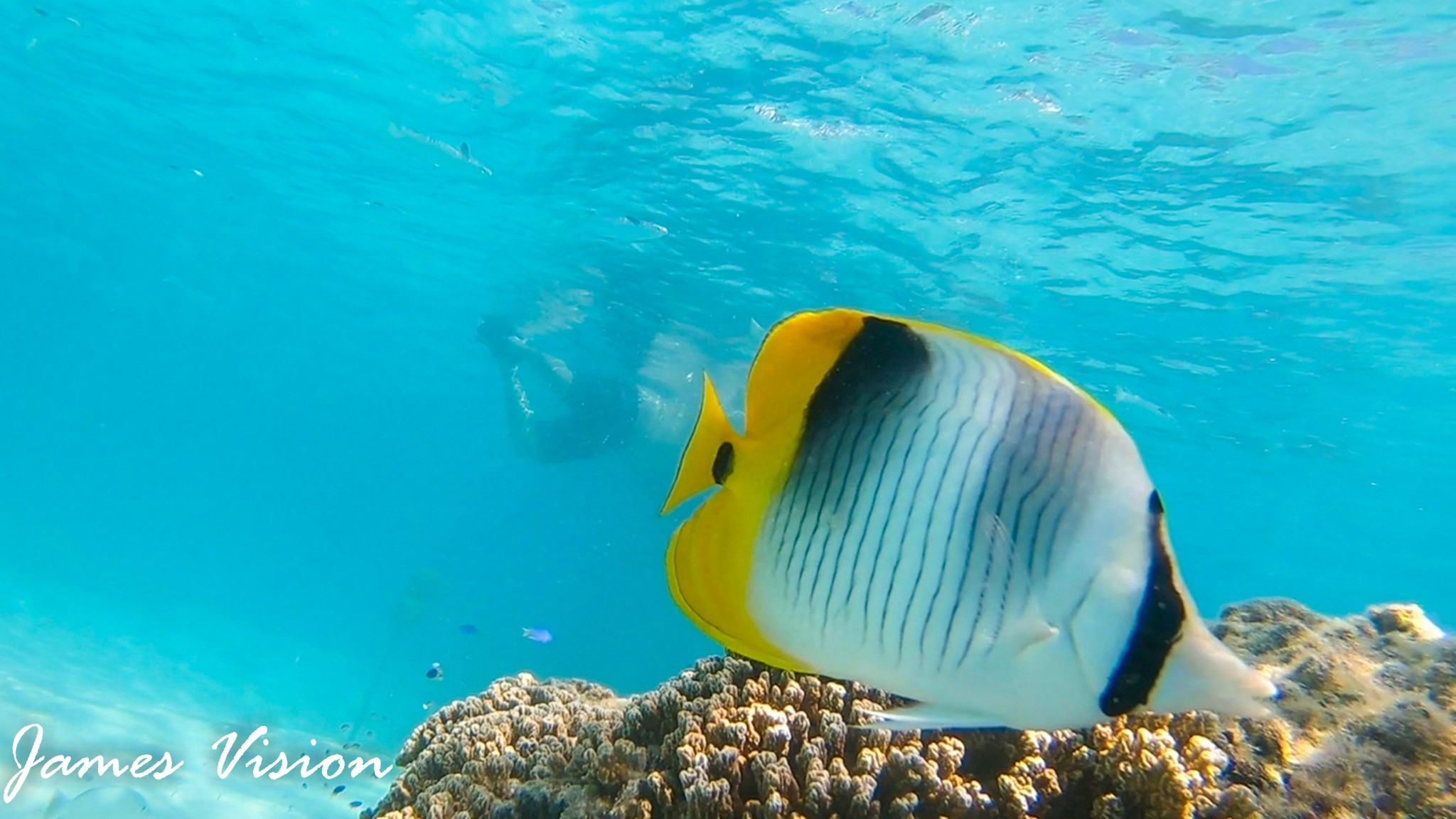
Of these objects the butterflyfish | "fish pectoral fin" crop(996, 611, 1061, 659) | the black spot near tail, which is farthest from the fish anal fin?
the black spot near tail

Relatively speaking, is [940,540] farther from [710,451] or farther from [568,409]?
[568,409]

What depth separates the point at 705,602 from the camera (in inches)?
45.4

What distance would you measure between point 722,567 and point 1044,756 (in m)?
2.45

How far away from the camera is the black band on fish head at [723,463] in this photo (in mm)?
1109

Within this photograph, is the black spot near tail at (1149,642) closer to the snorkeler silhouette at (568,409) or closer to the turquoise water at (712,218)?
the turquoise water at (712,218)

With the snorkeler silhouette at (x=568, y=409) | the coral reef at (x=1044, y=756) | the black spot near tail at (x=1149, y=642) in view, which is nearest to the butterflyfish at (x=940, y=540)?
the black spot near tail at (x=1149, y=642)

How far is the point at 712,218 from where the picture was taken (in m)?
22.6

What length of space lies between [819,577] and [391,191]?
29.4 m

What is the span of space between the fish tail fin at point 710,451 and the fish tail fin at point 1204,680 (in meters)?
0.56

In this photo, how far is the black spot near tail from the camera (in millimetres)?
971

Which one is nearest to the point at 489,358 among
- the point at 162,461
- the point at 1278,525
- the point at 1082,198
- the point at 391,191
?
the point at 391,191

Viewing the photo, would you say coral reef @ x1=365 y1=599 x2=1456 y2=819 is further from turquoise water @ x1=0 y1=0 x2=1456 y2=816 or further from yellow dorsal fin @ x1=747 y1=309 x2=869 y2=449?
yellow dorsal fin @ x1=747 y1=309 x2=869 y2=449

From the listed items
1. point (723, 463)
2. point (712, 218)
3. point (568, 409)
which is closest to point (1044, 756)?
point (723, 463)

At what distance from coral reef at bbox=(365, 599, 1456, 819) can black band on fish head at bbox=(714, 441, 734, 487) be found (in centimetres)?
219
